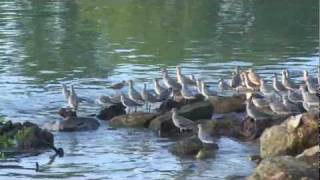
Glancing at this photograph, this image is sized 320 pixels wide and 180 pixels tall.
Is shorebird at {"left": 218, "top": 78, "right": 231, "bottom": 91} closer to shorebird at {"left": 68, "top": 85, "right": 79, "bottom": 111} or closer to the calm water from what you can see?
the calm water

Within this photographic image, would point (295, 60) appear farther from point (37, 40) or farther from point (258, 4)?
point (258, 4)

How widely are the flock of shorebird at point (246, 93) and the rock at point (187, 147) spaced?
32 cm

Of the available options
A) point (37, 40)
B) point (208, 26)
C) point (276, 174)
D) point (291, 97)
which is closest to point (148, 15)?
point (208, 26)

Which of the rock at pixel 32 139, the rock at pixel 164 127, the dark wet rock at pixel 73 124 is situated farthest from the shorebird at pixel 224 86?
the rock at pixel 32 139

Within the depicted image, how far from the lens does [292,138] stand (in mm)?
17969

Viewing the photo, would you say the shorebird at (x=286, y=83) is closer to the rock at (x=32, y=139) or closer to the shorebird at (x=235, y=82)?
the shorebird at (x=235, y=82)

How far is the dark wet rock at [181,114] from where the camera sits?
21.7 m

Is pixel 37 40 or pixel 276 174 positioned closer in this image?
pixel 276 174

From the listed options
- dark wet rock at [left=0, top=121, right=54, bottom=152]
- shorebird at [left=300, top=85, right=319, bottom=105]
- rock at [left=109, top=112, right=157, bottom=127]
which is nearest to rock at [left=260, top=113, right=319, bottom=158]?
shorebird at [left=300, top=85, right=319, bottom=105]

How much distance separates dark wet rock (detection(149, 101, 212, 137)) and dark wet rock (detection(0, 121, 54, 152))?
9.49 ft

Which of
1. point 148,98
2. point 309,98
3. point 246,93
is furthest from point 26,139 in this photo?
point 246,93

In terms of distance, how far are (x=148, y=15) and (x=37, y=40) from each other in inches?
513

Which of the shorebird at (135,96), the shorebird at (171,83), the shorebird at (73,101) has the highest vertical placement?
Result: the shorebird at (171,83)

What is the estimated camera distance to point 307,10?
5275 cm
